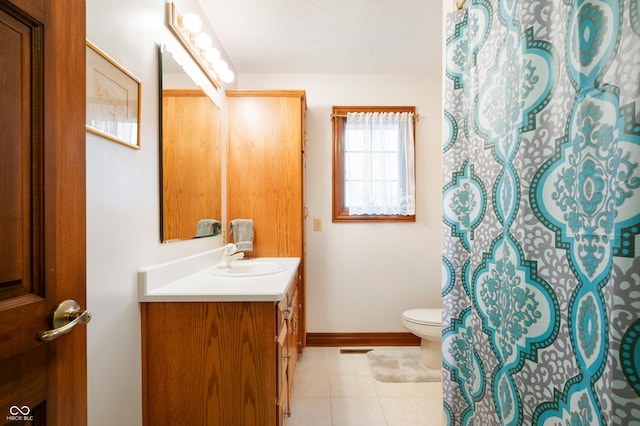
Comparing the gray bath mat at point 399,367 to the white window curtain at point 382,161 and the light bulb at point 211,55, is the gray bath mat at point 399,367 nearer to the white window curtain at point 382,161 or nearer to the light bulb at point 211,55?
the white window curtain at point 382,161

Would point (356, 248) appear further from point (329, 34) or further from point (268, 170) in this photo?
point (329, 34)

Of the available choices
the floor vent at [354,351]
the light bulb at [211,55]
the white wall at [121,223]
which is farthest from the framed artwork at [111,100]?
the floor vent at [354,351]

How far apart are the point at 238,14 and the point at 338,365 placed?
102 inches

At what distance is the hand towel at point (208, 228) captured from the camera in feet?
5.76

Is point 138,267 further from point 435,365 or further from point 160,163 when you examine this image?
point 435,365

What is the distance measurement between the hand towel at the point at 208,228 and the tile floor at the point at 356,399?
119 centimetres

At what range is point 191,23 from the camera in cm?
156

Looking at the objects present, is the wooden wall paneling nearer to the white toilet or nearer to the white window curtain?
the white window curtain

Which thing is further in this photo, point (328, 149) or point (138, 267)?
point (328, 149)

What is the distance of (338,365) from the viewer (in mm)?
2346

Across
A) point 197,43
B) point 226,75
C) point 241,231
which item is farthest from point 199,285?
point 226,75

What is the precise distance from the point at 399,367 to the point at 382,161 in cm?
170

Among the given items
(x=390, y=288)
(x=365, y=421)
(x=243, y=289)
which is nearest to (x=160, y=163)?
(x=243, y=289)

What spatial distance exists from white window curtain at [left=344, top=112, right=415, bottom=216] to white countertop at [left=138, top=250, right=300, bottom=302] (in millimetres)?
1297
